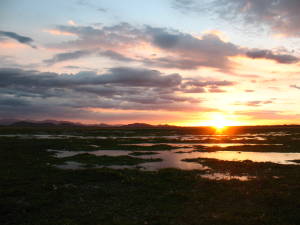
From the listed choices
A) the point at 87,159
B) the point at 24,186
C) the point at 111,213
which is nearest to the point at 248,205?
the point at 111,213

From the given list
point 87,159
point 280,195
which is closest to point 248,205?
point 280,195

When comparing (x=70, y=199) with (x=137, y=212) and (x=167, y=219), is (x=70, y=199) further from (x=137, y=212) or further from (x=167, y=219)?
(x=167, y=219)

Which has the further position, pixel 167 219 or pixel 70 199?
pixel 70 199

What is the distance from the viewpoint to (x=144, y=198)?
16.7 meters

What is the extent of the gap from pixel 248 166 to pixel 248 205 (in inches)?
568

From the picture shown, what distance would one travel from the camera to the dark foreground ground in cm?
1307

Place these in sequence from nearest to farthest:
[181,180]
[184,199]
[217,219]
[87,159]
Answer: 1. [217,219]
2. [184,199]
3. [181,180]
4. [87,159]

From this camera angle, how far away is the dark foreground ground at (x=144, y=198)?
13.1 m

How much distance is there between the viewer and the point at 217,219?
42.2ft

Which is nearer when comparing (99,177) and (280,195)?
(280,195)

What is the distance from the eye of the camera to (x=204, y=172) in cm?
2567

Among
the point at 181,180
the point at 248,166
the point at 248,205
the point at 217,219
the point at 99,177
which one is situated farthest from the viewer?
the point at 248,166

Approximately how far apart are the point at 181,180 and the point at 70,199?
29.9 ft

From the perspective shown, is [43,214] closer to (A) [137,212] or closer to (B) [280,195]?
(A) [137,212]
